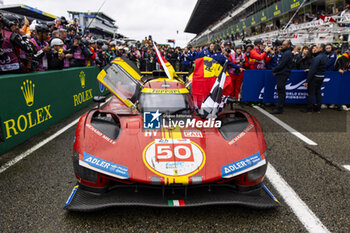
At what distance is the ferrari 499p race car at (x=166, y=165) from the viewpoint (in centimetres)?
234

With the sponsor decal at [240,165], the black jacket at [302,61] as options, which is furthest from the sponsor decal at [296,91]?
the sponsor decal at [240,165]

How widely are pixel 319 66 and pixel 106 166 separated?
6.77m

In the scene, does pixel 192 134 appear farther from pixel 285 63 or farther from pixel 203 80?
pixel 285 63

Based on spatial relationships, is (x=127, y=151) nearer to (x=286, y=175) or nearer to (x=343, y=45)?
(x=286, y=175)

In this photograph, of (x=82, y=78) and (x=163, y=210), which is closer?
(x=163, y=210)

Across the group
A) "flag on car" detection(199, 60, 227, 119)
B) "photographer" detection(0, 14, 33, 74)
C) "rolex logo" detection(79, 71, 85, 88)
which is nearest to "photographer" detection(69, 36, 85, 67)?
"rolex logo" detection(79, 71, 85, 88)

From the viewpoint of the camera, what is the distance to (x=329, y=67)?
25.7 ft

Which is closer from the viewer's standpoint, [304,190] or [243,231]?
[243,231]

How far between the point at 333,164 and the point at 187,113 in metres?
2.33

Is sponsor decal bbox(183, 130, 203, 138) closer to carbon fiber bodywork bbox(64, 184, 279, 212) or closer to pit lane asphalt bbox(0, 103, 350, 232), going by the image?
carbon fiber bodywork bbox(64, 184, 279, 212)

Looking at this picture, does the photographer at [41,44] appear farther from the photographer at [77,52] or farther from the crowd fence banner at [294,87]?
the crowd fence banner at [294,87]

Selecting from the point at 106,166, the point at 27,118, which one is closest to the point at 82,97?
the point at 27,118

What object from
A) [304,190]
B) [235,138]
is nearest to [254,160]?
[235,138]

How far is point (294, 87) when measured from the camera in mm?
7762
